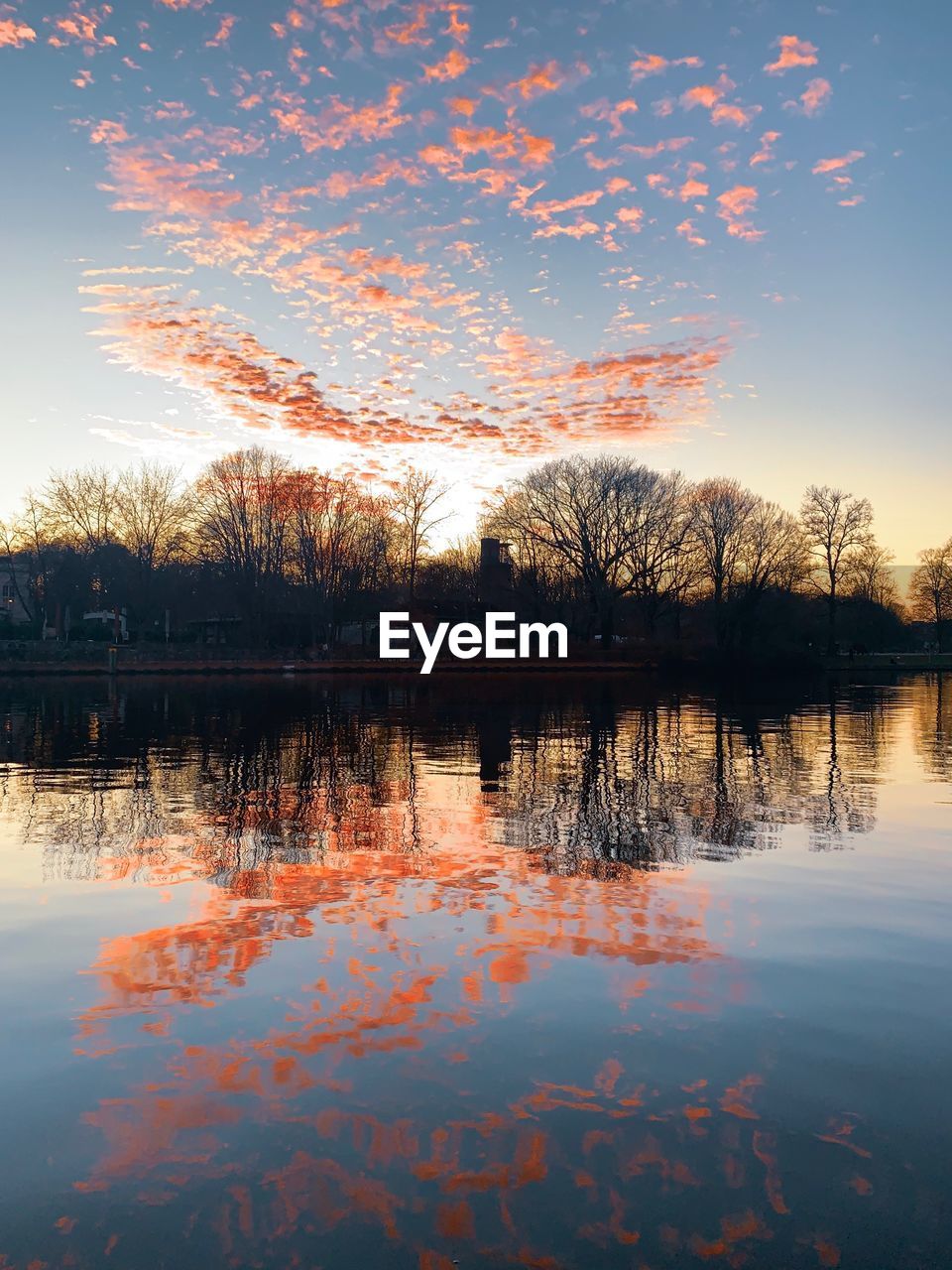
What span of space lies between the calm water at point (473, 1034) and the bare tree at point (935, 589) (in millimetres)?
137296

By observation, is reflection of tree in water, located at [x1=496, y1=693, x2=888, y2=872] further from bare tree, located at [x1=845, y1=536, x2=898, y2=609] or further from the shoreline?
bare tree, located at [x1=845, y1=536, x2=898, y2=609]

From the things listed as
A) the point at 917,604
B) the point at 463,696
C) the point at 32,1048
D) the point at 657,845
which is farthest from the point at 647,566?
the point at 32,1048

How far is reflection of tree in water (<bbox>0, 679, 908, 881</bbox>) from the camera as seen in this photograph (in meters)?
11.8

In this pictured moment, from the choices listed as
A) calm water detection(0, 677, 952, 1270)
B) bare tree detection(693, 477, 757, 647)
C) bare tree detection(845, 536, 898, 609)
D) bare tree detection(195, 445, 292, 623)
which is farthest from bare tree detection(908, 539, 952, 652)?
calm water detection(0, 677, 952, 1270)

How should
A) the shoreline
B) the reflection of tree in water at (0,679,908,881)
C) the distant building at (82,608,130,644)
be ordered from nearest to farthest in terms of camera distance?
1. the reflection of tree in water at (0,679,908,881)
2. the shoreline
3. the distant building at (82,608,130,644)

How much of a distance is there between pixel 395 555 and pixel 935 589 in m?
84.4

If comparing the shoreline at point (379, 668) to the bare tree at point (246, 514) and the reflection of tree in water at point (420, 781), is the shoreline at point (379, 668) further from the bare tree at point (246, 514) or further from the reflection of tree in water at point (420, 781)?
the reflection of tree in water at point (420, 781)

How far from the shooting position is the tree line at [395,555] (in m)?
90.9

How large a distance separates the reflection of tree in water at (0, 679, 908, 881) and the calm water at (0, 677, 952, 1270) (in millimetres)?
151

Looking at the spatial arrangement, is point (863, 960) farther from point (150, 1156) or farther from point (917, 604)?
point (917, 604)

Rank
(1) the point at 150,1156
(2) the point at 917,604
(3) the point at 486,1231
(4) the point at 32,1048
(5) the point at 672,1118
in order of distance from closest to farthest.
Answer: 1. (3) the point at 486,1231
2. (1) the point at 150,1156
3. (5) the point at 672,1118
4. (4) the point at 32,1048
5. (2) the point at 917,604

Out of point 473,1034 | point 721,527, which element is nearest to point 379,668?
point 721,527

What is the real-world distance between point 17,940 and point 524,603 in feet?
287

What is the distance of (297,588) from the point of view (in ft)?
311
